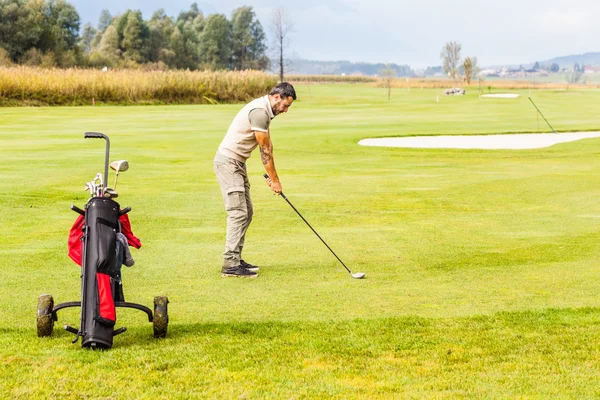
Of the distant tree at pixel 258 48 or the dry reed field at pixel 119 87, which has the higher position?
the distant tree at pixel 258 48

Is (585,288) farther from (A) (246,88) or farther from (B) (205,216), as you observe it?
(A) (246,88)

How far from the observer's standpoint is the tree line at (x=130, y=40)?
7788 centimetres

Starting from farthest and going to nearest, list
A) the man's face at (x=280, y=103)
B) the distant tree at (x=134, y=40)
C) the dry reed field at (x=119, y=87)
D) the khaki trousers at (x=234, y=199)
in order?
the distant tree at (x=134, y=40) < the dry reed field at (x=119, y=87) < the khaki trousers at (x=234, y=199) < the man's face at (x=280, y=103)

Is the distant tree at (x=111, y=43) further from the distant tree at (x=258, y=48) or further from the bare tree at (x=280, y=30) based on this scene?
the distant tree at (x=258, y=48)

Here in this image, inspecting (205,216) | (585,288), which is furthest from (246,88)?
(585,288)

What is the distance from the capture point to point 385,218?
12.0 m

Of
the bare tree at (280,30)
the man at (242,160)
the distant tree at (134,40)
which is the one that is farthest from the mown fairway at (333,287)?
the bare tree at (280,30)

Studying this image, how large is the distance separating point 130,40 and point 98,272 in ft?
321

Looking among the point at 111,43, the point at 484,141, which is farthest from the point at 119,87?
the point at 111,43

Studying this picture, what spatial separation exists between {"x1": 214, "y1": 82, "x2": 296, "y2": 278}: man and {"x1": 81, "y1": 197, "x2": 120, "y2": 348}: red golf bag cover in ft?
8.61

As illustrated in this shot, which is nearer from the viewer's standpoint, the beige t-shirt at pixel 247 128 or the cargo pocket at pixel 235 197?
the beige t-shirt at pixel 247 128

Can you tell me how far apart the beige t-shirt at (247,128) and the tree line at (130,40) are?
60.1 m

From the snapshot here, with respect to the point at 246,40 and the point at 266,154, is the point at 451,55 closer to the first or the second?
the point at 246,40

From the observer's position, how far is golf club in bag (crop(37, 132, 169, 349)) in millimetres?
5621
